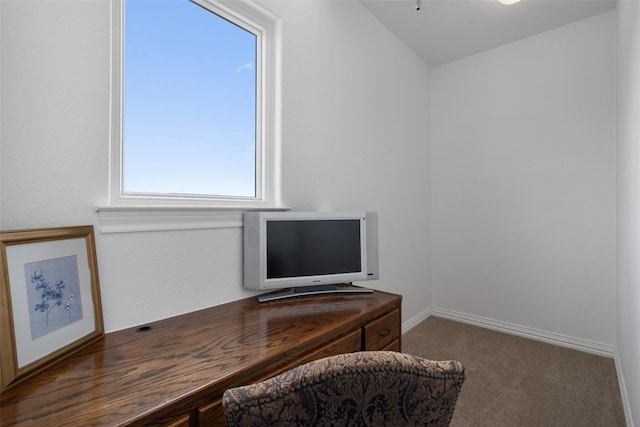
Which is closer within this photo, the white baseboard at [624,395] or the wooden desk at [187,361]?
the wooden desk at [187,361]

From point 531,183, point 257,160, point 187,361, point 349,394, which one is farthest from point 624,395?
point 257,160

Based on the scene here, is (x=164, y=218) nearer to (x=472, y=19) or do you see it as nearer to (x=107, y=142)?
(x=107, y=142)

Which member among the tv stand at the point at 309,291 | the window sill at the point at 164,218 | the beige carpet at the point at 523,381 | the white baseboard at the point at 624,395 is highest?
the window sill at the point at 164,218

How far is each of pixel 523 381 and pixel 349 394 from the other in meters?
2.04

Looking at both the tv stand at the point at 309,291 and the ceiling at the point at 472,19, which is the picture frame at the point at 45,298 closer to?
the tv stand at the point at 309,291

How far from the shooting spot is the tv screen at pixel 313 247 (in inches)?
63.4

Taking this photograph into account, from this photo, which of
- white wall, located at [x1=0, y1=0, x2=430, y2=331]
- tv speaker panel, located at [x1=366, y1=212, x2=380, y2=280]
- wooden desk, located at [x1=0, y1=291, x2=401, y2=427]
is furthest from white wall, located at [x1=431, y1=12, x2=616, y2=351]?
wooden desk, located at [x1=0, y1=291, x2=401, y2=427]

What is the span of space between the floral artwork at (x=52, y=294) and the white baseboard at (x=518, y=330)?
2548mm

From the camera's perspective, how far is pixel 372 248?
1869 mm

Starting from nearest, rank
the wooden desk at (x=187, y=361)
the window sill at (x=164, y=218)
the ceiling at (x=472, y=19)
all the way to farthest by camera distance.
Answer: the wooden desk at (x=187, y=361) < the window sill at (x=164, y=218) < the ceiling at (x=472, y=19)

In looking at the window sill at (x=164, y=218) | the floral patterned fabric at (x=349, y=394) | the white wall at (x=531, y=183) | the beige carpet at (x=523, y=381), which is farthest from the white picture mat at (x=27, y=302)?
the white wall at (x=531, y=183)

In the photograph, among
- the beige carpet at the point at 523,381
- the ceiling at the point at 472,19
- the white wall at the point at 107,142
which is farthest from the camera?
the ceiling at the point at 472,19

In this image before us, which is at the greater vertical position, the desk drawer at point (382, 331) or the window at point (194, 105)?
the window at point (194, 105)

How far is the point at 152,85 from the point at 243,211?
2.37 ft
